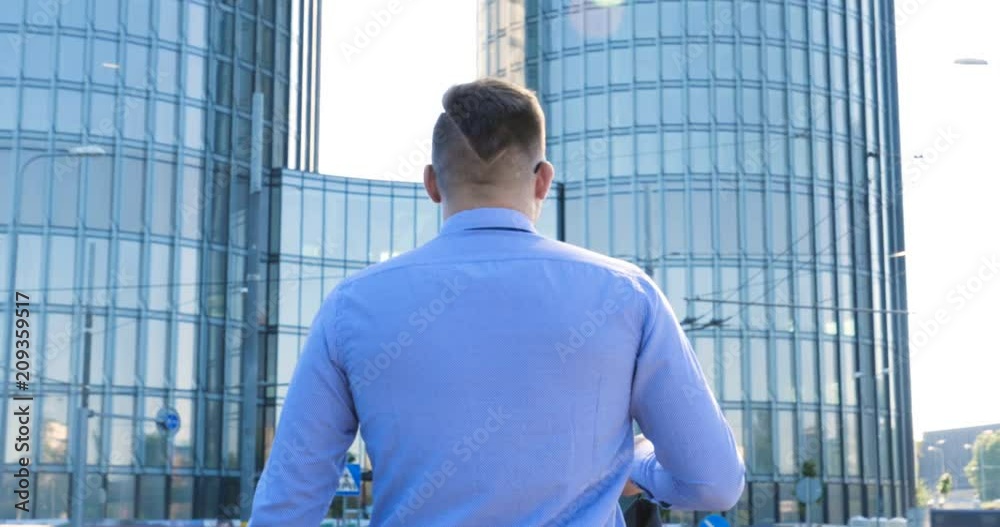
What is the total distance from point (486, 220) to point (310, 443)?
43 centimetres

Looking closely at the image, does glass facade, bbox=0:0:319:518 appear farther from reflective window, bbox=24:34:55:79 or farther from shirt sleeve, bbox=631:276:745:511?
shirt sleeve, bbox=631:276:745:511

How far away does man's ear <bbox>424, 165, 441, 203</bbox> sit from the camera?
2.34m

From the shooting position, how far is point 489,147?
88.3 inches

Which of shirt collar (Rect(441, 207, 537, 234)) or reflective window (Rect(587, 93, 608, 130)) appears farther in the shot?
reflective window (Rect(587, 93, 608, 130))

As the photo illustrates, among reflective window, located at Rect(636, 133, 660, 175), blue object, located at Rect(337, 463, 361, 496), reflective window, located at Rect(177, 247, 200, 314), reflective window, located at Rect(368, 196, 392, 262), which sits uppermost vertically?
reflective window, located at Rect(636, 133, 660, 175)

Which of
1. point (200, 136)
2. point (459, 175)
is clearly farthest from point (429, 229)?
point (459, 175)

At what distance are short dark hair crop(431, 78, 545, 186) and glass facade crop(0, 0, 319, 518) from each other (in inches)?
1836

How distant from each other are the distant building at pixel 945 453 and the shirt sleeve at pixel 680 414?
128 metres

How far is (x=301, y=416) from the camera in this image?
7.00 feet

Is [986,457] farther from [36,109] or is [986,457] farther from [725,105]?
[36,109]

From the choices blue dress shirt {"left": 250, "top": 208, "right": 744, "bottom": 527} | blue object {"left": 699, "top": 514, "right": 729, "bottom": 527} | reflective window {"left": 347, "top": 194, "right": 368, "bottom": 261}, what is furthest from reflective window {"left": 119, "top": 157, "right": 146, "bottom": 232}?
blue dress shirt {"left": 250, "top": 208, "right": 744, "bottom": 527}

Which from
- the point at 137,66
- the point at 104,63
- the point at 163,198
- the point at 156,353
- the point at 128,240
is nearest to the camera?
the point at 128,240

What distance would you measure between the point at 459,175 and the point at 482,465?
487 millimetres

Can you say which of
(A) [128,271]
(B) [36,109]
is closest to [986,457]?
(A) [128,271]
